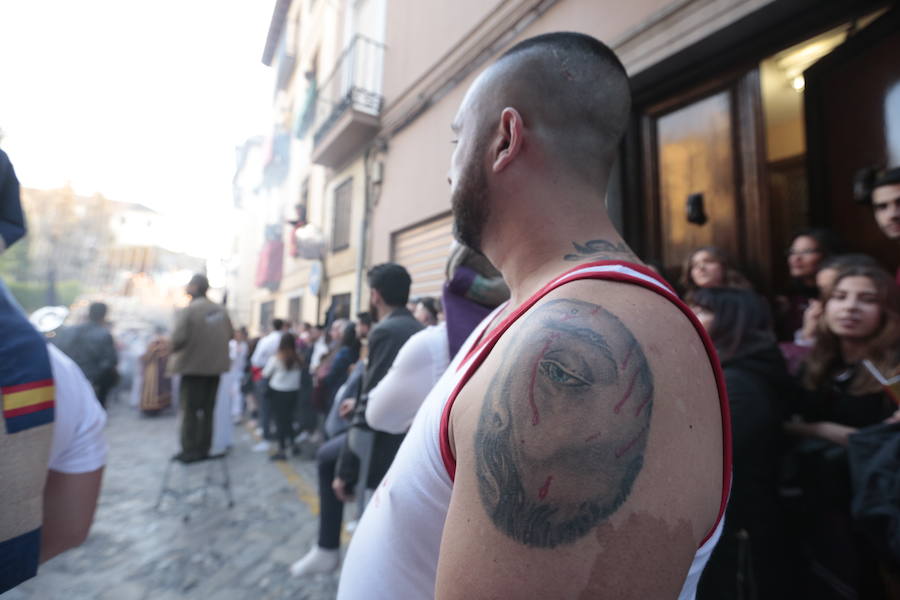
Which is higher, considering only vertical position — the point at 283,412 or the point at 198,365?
the point at 198,365

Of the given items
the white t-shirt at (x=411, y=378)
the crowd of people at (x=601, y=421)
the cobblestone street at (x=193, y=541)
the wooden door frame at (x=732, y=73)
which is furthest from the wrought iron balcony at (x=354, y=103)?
the crowd of people at (x=601, y=421)

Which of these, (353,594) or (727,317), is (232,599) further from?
(727,317)

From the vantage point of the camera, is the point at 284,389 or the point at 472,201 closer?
the point at 472,201

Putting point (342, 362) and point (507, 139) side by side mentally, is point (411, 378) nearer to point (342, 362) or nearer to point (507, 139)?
point (507, 139)

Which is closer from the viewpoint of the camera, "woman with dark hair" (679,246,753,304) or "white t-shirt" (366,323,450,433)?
"white t-shirt" (366,323,450,433)

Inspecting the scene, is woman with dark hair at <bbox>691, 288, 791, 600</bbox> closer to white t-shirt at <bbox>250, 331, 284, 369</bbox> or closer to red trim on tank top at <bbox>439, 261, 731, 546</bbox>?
red trim on tank top at <bbox>439, 261, 731, 546</bbox>

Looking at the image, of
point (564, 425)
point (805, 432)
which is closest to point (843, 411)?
point (805, 432)

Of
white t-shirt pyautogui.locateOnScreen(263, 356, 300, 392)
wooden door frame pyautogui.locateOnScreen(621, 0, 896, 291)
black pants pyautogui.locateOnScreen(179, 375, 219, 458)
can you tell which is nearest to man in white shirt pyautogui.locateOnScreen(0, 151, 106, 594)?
black pants pyautogui.locateOnScreen(179, 375, 219, 458)

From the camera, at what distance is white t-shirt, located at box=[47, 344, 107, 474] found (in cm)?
143

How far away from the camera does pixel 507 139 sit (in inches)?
35.7

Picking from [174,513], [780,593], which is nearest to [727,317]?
[780,593]

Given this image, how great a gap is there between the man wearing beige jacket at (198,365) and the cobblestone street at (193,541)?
53 cm

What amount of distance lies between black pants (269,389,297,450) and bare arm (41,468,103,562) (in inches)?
182

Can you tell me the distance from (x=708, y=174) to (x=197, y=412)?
5623mm
